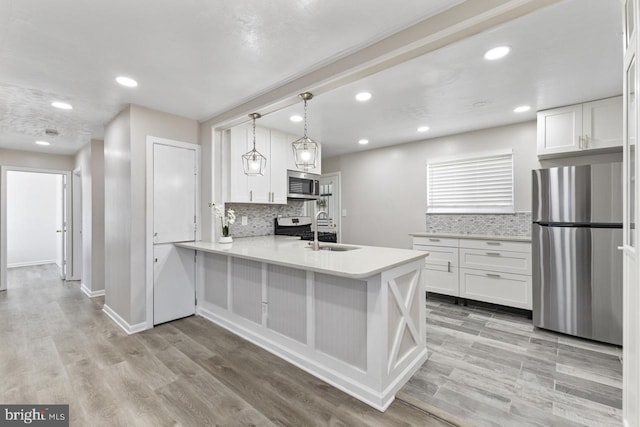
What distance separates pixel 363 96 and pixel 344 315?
2.10m

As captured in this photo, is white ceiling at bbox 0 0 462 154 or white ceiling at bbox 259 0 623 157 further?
white ceiling at bbox 259 0 623 157

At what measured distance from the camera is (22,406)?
6.23 feet

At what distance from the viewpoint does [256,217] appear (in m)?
4.34

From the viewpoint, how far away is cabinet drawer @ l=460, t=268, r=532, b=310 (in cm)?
341

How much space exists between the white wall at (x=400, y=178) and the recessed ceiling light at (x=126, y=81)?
3.76 metres

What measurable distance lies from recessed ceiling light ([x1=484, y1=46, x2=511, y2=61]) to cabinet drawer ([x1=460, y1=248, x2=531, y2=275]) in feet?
7.64

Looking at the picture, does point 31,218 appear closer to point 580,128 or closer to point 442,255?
point 442,255

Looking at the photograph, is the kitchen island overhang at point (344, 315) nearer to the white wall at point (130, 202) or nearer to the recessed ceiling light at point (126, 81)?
the white wall at point (130, 202)

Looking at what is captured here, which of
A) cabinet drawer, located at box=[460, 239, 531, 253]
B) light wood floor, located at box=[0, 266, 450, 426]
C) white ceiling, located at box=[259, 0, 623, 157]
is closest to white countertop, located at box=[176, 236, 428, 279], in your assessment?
light wood floor, located at box=[0, 266, 450, 426]

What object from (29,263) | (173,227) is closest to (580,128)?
(173,227)

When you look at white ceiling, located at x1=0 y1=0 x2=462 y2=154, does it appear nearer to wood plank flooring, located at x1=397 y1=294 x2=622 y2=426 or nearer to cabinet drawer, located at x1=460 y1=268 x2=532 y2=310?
wood plank flooring, located at x1=397 y1=294 x2=622 y2=426

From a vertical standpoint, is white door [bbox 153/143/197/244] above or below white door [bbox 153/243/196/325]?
above

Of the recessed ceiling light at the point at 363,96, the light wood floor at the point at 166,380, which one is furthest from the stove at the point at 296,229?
the recessed ceiling light at the point at 363,96

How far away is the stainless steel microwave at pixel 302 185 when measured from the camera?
4414mm
